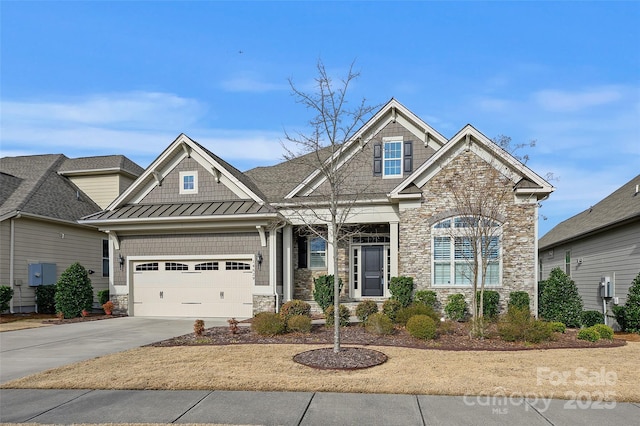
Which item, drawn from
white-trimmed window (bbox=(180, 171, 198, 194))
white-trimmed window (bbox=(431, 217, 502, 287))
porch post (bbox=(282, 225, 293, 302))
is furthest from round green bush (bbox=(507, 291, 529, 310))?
white-trimmed window (bbox=(180, 171, 198, 194))

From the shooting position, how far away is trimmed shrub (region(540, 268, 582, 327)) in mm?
13992

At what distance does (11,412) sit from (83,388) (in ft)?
3.70

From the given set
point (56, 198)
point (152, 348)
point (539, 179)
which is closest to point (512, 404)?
point (152, 348)

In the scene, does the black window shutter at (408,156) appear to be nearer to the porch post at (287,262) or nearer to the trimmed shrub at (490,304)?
the porch post at (287,262)

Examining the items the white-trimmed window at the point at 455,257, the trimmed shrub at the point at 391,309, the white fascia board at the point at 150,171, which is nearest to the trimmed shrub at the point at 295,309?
the trimmed shrub at the point at 391,309

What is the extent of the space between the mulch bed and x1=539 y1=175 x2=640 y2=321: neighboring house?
Result: 4692 mm

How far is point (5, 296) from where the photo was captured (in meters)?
16.8

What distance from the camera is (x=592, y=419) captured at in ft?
18.6

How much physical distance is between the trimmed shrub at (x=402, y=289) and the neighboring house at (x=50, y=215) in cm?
1458

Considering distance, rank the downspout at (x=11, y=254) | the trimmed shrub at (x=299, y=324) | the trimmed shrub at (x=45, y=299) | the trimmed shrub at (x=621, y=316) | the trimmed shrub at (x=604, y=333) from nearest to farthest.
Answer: the trimmed shrub at (x=604, y=333)
the trimmed shrub at (x=299, y=324)
the trimmed shrub at (x=621, y=316)
the downspout at (x=11, y=254)
the trimmed shrub at (x=45, y=299)

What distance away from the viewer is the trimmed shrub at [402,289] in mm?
14648

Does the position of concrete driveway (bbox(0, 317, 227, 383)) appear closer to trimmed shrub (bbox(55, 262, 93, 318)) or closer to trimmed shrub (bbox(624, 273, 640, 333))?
trimmed shrub (bbox(55, 262, 93, 318))

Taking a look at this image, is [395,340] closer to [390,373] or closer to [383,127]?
[390,373]

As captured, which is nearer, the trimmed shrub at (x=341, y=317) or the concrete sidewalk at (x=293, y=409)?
the concrete sidewalk at (x=293, y=409)
